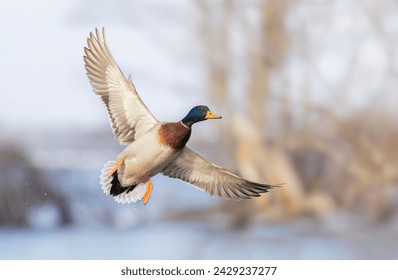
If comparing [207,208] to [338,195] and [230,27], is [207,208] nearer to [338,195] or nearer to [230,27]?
[338,195]

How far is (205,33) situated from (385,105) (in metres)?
0.73

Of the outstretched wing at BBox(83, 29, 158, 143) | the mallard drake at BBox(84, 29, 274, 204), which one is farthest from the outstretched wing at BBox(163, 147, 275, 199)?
the outstretched wing at BBox(83, 29, 158, 143)

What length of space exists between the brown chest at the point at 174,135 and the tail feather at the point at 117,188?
15 cm

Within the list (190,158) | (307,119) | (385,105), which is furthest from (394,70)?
(190,158)

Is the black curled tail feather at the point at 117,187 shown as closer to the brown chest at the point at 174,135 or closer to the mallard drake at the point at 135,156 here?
the mallard drake at the point at 135,156

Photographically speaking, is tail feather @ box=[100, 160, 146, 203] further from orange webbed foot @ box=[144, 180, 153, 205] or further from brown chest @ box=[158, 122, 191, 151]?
brown chest @ box=[158, 122, 191, 151]

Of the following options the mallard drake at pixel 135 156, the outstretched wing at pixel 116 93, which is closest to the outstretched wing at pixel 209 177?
the mallard drake at pixel 135 156

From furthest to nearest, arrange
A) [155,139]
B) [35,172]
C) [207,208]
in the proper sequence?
1. [207,208]
2. [35,172]
3. [155,139]

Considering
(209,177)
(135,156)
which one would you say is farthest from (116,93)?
(209,177)

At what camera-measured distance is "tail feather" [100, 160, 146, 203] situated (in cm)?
160

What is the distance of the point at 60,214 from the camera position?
92.8 inches

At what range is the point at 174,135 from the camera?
1.51 meters

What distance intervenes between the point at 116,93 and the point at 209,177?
1.00 feet

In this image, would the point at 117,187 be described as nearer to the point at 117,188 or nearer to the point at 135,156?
the point at 117,188
